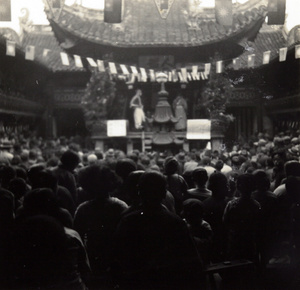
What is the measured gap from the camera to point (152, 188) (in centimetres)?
353

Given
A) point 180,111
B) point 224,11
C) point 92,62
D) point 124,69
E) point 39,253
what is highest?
point 92,62

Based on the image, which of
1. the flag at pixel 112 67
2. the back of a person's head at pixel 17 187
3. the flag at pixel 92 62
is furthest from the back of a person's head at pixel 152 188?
the flag at pixel 112 67

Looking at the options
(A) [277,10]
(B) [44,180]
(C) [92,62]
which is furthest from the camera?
(C) [92,62]

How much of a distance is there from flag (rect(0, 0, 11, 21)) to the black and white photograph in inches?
0.7

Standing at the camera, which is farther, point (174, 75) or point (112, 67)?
point (174, 75)

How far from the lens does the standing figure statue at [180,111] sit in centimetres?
1848

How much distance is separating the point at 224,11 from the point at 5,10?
3.71 metres

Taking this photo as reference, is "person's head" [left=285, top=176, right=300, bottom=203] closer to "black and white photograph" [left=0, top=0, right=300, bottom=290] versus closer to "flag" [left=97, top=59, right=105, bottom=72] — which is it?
"black and white photograph" [left=0, top=0, right=300, bottom=290]

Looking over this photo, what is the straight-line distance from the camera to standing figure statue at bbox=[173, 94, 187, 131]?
1848cm

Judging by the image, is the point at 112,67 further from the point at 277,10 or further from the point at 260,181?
the point at 260,181

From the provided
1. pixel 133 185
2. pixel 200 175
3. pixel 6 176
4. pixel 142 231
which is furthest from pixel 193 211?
pixel 6 176

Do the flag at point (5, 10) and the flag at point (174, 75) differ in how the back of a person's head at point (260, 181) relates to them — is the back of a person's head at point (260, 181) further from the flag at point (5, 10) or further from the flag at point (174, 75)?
the flag at point (174, 75)

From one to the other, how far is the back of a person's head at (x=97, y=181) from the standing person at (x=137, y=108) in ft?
44.9

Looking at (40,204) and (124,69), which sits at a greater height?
(124,69)
